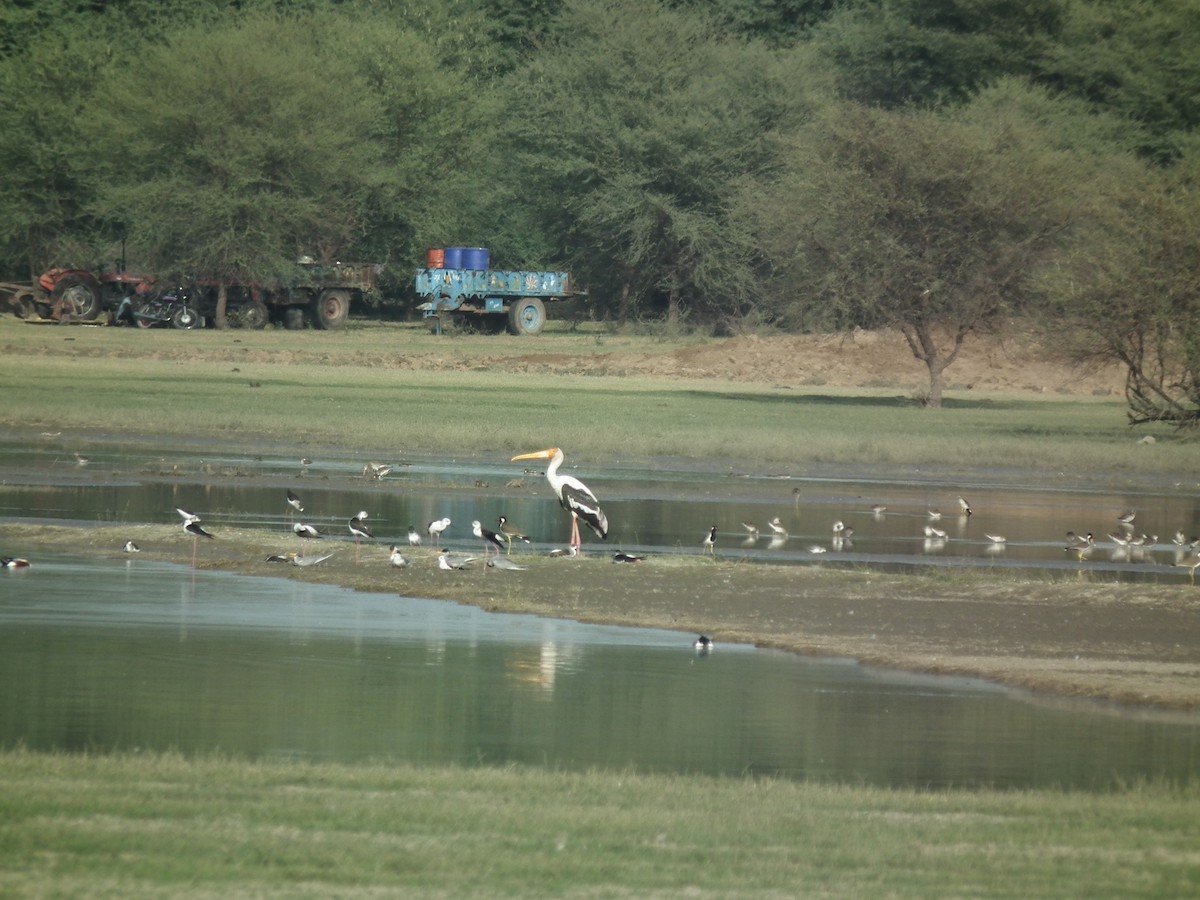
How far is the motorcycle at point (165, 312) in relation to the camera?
53594 millimetres

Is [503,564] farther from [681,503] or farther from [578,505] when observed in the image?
[681,503]

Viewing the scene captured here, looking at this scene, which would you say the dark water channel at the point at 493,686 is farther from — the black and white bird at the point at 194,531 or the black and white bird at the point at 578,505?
the black and white bird at the point at 578,505

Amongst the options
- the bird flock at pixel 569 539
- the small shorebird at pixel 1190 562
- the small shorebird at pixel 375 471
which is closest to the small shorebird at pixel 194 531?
the bird flock at pixel 569 539

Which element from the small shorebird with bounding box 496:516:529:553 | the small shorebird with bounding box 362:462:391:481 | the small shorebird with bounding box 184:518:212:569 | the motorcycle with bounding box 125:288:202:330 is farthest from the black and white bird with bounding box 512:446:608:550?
the motorcycle with bounding box 125:288:202:330

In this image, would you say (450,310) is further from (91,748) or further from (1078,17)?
(91,748)

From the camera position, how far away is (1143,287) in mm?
32219

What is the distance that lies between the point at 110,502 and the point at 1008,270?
963 inches

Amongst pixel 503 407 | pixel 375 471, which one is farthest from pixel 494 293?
pixel 375 471

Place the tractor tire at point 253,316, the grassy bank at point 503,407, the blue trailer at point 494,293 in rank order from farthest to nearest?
the tractor tire at point 253,316
the blue trailer at point 494,293
the grassy bank at point 503,407

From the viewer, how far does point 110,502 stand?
69.1ft

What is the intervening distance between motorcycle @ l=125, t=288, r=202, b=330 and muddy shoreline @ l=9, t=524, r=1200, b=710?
36.3m

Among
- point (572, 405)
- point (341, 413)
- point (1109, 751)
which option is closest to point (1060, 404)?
point (572, 405)

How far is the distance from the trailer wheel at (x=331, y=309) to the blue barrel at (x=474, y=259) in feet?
14.3

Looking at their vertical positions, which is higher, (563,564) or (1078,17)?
(1078,17)
